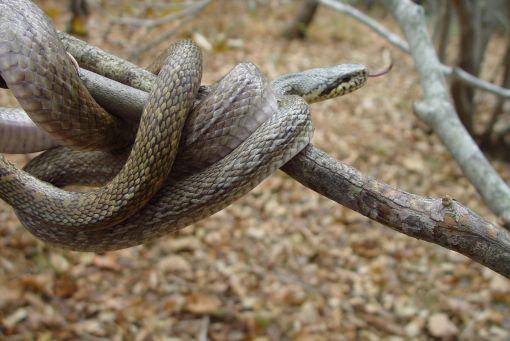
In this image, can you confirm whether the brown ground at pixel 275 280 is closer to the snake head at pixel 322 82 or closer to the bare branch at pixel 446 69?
the bare branch at pixel 446 69

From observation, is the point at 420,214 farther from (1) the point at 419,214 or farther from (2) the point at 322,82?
(2) the point at 322,82

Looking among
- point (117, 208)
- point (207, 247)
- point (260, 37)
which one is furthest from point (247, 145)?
point (260, 37)

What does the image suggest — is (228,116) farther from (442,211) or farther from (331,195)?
(442,211)

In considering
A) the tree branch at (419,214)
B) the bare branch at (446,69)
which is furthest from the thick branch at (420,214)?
the bare branch at (446,69)

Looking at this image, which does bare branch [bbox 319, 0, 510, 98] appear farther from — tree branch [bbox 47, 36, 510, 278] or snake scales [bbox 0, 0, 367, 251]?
tree branch [bbox 47, 36, 510, 278]

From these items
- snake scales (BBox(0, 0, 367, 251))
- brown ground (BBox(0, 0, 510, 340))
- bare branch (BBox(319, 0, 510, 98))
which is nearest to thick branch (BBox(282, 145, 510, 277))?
snake scales (BBox(0, 0, 367, 251))
